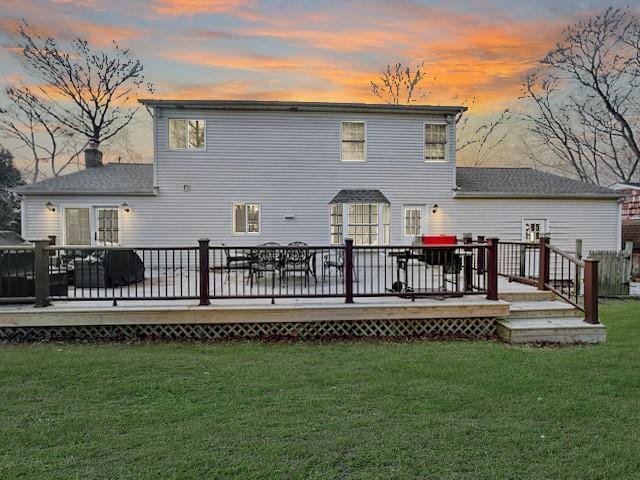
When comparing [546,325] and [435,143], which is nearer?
[546,325]

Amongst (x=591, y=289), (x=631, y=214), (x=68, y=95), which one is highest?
(x=68, y=95)

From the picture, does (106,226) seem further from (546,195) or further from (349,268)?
(546,195)

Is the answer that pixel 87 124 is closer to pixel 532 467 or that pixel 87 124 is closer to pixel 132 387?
pixel 132 387

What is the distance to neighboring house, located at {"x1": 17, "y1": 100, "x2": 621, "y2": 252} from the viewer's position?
41.0ft

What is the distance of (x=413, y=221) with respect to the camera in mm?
13336

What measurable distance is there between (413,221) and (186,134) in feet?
25.2

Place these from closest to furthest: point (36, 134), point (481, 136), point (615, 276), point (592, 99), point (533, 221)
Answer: point (615, 276) → point (533, 221) → point (36, 134) → point (592, 99) → point (481, 136)

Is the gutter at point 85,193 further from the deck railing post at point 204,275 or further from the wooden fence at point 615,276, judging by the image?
the wooden fence at point 615,276

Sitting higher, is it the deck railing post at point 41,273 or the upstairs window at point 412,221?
the upstairs window at point 412,221

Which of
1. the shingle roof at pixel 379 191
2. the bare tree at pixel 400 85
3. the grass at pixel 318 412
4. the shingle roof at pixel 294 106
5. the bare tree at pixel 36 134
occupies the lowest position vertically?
the grass at pixel 318 412

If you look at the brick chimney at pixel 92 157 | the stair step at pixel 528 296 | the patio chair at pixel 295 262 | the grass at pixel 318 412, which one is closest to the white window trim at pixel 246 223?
the patio chair at pixel 295 262

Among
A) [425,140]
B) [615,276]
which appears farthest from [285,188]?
[615,276]

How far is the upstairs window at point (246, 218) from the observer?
12844mm

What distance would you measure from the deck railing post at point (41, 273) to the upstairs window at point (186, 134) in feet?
24.8
